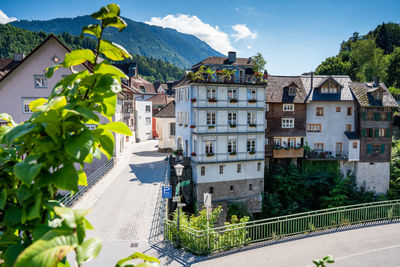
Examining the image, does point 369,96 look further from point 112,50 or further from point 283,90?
point 112,50

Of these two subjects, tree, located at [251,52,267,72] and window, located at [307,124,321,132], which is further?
window, located at [307,124,321,132]

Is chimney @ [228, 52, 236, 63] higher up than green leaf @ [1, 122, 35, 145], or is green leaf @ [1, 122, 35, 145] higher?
chimney @ [228, 52, 236, 63]

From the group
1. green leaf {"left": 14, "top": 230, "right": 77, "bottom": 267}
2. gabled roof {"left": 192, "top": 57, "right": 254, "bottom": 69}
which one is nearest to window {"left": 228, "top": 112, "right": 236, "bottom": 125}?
gabled roof {"left": 192, "top": 57, "right": 254, "bottom": 69}

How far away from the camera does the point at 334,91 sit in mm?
35219

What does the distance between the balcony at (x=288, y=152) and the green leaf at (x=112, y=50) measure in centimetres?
3275

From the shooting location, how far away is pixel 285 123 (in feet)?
111

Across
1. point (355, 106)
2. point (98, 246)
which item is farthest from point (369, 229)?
point (98, 246)

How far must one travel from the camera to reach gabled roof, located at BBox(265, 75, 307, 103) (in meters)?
33.9

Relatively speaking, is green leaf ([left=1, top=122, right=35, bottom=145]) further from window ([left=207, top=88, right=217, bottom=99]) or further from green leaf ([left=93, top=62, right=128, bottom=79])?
window ([left=207, top=88, right=217, bottom=99])

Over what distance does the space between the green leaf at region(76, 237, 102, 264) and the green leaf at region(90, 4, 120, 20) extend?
2.93 ft

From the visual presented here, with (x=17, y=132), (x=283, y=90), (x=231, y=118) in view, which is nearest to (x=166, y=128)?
(x=231, y=118)

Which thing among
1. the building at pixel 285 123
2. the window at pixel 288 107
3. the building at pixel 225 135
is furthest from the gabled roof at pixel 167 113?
Answer: the window at pixel 288 107

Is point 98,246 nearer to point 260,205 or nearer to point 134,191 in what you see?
point 134,191

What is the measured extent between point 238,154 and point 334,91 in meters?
15.8
